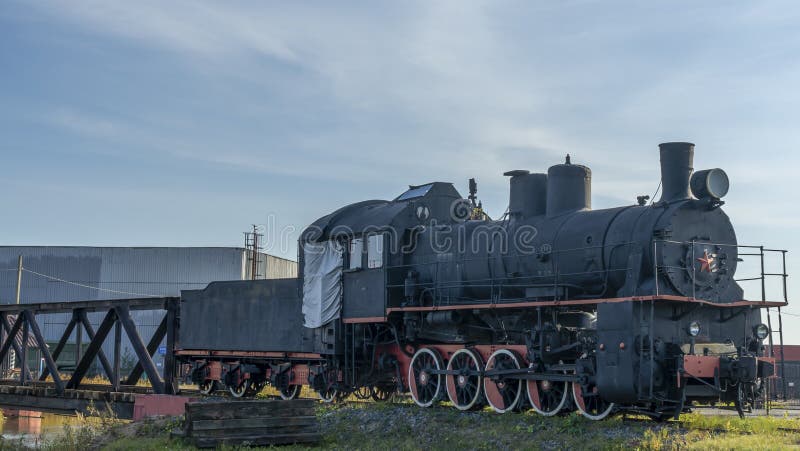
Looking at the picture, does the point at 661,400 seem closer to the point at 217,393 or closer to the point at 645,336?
the point at 645,336

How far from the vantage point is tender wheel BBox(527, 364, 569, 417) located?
1408cm

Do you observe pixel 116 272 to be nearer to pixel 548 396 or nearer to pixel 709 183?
pixel 548 396

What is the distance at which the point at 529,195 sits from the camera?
16359mm

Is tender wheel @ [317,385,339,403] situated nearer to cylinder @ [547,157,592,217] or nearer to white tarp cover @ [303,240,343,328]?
white tarp cover @ [303,240,343,328]

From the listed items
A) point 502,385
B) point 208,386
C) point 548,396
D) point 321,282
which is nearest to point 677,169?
point 548,396

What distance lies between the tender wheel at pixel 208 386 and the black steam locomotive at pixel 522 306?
1415 millimetres

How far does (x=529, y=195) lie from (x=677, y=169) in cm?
323

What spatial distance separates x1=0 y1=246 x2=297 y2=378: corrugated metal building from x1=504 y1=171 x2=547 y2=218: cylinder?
1516 inches

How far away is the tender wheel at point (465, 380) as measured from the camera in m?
15.6

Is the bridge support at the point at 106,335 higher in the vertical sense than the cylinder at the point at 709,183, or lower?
lower

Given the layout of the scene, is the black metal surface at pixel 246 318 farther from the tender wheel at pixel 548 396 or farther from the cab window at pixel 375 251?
the tender wheel at pixel 548 396

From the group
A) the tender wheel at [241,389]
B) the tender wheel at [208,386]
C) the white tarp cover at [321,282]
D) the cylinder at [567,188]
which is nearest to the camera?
the cylinder at [567,188]

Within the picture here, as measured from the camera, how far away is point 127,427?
56.4 feet

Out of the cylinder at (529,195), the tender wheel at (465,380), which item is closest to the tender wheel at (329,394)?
the tender wheel at (465,380)
